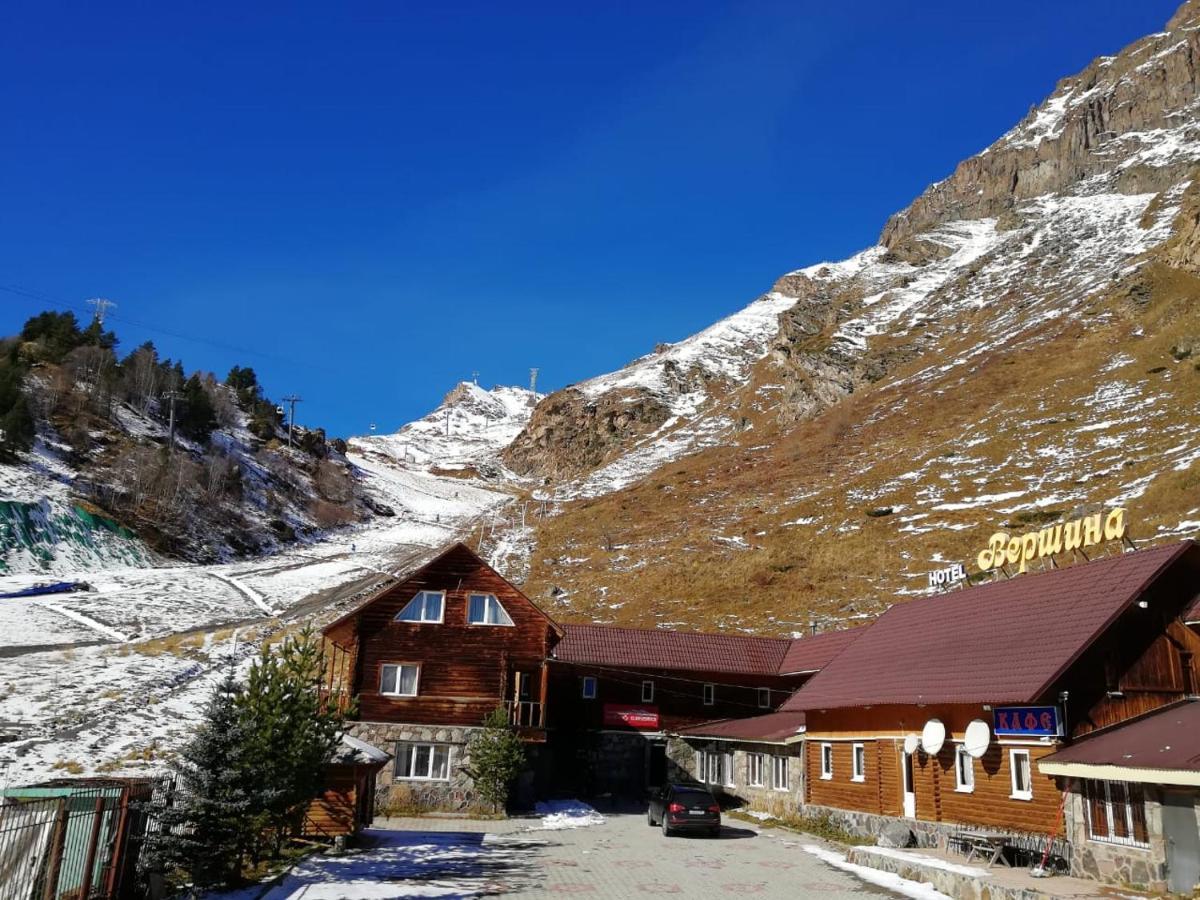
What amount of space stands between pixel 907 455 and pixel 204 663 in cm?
7622

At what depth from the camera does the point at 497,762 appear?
35.5m

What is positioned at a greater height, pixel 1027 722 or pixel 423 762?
pixel 1027 722

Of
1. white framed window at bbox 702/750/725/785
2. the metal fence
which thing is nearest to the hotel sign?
white framed window at bbox 702/750/725/785

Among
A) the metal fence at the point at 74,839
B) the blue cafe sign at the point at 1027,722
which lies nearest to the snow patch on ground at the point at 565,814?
the blue cafe sign at the point at 1027,722

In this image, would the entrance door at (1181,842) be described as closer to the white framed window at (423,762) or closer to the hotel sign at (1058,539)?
the hotel sign at (1058,539)

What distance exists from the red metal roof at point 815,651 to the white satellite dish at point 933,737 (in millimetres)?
16483

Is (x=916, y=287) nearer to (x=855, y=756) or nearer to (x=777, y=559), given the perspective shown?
(x=777, y=559)

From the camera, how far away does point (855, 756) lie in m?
29.7

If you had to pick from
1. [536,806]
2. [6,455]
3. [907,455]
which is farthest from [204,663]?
[907,455]

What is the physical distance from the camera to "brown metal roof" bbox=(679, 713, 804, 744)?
34.8m

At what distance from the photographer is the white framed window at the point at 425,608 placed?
39469 millimetres

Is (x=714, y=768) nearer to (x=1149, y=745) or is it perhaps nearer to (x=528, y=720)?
(x=528, y=720)

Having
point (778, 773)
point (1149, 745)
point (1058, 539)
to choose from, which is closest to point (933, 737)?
point (1149, 745)

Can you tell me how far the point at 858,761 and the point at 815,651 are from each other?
52.7 ft
